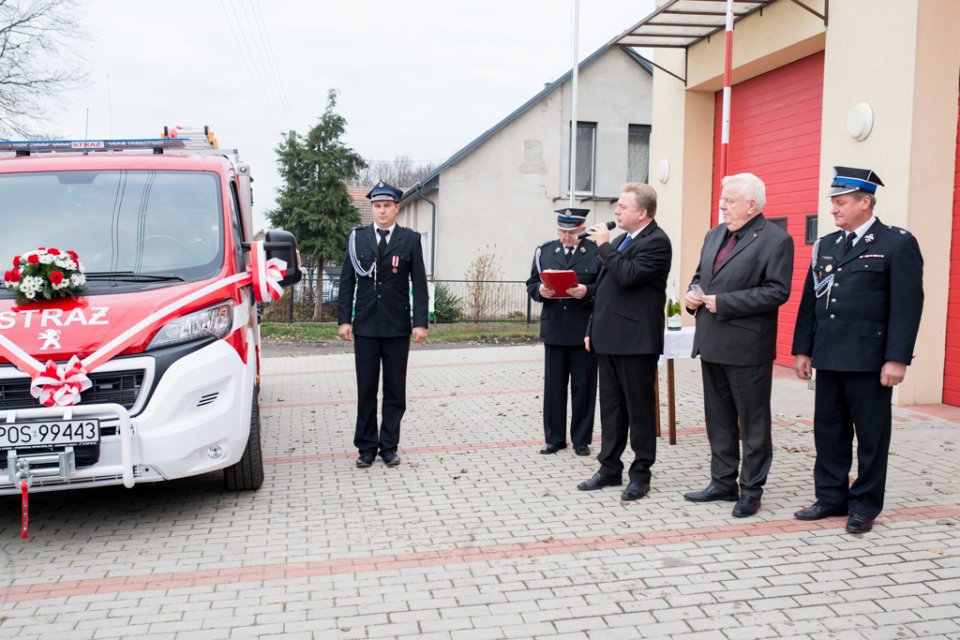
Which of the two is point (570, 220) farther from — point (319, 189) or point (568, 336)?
point (319, 189)

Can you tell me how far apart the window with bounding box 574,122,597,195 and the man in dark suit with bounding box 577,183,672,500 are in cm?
1895

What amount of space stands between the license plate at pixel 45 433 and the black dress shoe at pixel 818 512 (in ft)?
14.1

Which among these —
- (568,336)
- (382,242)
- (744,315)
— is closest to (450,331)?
(568,336)

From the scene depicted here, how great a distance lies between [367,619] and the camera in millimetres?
3908

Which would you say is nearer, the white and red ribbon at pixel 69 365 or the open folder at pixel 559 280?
the white and red ribbon at pixel 69 365

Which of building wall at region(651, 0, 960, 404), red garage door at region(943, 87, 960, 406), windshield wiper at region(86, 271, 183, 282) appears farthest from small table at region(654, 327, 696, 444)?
windshield wiper at region(86, 271, 183, 282)

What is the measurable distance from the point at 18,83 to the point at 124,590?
24820 mm

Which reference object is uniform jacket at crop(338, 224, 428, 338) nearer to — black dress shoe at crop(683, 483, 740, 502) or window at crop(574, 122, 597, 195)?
black dress shoe at crop(683, 483, 740, 502)

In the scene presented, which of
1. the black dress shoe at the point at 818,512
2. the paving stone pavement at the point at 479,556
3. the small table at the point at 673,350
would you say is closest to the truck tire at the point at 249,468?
the paving stone pavement at the point at 479,556

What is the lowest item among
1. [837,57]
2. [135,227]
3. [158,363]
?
[158,363]

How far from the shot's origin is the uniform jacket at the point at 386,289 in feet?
21.6

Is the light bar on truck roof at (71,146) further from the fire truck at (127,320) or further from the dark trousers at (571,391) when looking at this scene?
the dark trousers at (571,391)

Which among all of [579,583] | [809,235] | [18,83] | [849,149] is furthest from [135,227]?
[18,83]

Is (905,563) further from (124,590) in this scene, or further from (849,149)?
(849,149)
